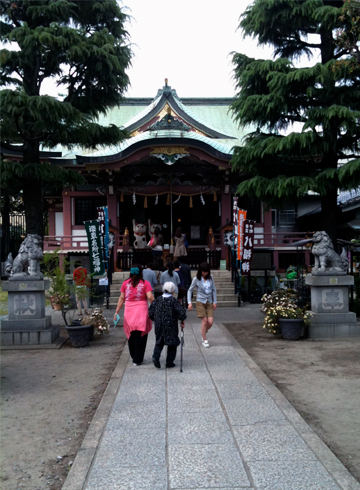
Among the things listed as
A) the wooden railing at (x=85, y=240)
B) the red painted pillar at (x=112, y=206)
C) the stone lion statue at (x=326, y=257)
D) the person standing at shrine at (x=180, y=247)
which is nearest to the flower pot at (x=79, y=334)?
the stone lion statue at (x=326, y=257)

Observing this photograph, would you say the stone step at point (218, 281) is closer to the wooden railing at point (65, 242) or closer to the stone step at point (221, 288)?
the stone step at point (221, 288)

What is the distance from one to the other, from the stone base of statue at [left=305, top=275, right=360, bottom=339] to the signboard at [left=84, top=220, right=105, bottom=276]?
279 inches

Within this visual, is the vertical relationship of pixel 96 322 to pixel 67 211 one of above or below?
below

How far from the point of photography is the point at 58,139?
1152 cm

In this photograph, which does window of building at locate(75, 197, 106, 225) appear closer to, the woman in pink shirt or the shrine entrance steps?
the shrine entrance steps

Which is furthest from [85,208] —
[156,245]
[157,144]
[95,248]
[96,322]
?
[96,322]

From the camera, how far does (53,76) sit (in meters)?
11.6

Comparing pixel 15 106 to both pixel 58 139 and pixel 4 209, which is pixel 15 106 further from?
pixel 4 209

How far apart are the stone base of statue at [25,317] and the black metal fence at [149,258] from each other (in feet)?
26.7

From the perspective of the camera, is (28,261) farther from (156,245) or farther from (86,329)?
(156,245)

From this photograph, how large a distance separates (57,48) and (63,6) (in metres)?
0.99

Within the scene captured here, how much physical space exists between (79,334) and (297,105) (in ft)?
25.3

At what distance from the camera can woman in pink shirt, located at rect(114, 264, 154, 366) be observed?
24.4 ft

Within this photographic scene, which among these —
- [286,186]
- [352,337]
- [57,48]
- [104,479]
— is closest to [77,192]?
[57,48]
